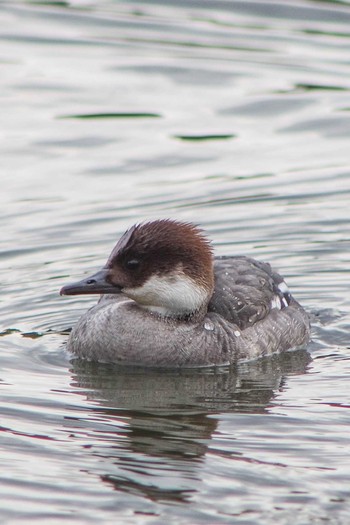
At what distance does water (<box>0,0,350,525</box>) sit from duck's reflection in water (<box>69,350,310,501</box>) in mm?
25

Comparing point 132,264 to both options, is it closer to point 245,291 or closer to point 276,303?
point 245,291

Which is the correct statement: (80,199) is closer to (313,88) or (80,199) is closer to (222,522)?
(313,88)

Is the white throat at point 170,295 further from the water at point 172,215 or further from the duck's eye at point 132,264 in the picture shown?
the water at point 172,215

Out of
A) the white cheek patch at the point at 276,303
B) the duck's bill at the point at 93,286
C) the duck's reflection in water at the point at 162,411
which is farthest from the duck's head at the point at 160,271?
the white cheek patch at the point at 276,303

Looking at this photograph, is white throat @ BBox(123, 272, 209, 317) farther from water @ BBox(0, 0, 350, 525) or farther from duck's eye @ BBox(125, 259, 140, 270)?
water @ BBox(0, 0, 350, 525)

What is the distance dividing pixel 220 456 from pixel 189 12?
16.2 metres

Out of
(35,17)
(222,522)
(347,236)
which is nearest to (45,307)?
(347,236)

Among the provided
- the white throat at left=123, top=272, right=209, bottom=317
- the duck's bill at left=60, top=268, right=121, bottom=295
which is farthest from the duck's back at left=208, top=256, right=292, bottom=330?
the duck's bill at left=60, top=268, right=121, bottom=295

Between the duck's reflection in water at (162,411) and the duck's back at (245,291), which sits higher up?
the duck's back at (245,291)

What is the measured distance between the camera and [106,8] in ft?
82.9

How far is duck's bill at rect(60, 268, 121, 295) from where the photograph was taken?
41.1 ft

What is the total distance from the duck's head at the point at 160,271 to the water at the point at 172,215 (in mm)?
761

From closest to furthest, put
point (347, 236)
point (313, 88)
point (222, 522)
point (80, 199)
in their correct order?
point (222, 522), point (347, 236), point (80, 199), point (313, 88)

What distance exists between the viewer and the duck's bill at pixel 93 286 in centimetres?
1254
